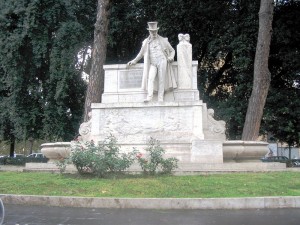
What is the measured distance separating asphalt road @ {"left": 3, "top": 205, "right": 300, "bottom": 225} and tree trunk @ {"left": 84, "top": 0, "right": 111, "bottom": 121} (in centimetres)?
1105

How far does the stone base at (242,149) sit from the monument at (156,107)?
0.64 m

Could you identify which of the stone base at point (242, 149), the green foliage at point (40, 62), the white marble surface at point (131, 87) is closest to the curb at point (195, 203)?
the stone base at point (242, 149)

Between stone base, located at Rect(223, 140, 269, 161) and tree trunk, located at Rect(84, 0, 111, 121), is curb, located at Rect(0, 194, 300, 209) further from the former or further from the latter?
tree trunk, located at Rect(84, 0, 111, 121)

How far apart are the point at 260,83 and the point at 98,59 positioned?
23.8 ft

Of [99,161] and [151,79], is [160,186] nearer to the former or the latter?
[99,161]

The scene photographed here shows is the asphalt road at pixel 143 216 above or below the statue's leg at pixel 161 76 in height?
below

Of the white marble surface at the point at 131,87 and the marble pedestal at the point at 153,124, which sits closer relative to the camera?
the marble pedestal at the point at 153,124

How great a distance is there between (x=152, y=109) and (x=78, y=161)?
4.12m

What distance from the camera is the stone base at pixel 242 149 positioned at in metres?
13.3

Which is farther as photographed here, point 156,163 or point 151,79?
point 151,79

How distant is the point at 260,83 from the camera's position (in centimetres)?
1839

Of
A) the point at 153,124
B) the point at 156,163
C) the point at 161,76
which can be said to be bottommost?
the point at 156,163

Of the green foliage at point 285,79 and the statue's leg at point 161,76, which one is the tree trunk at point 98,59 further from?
the green foliage at point 285,79

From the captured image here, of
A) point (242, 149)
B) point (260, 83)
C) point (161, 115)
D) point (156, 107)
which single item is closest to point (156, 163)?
point (161, 115)
